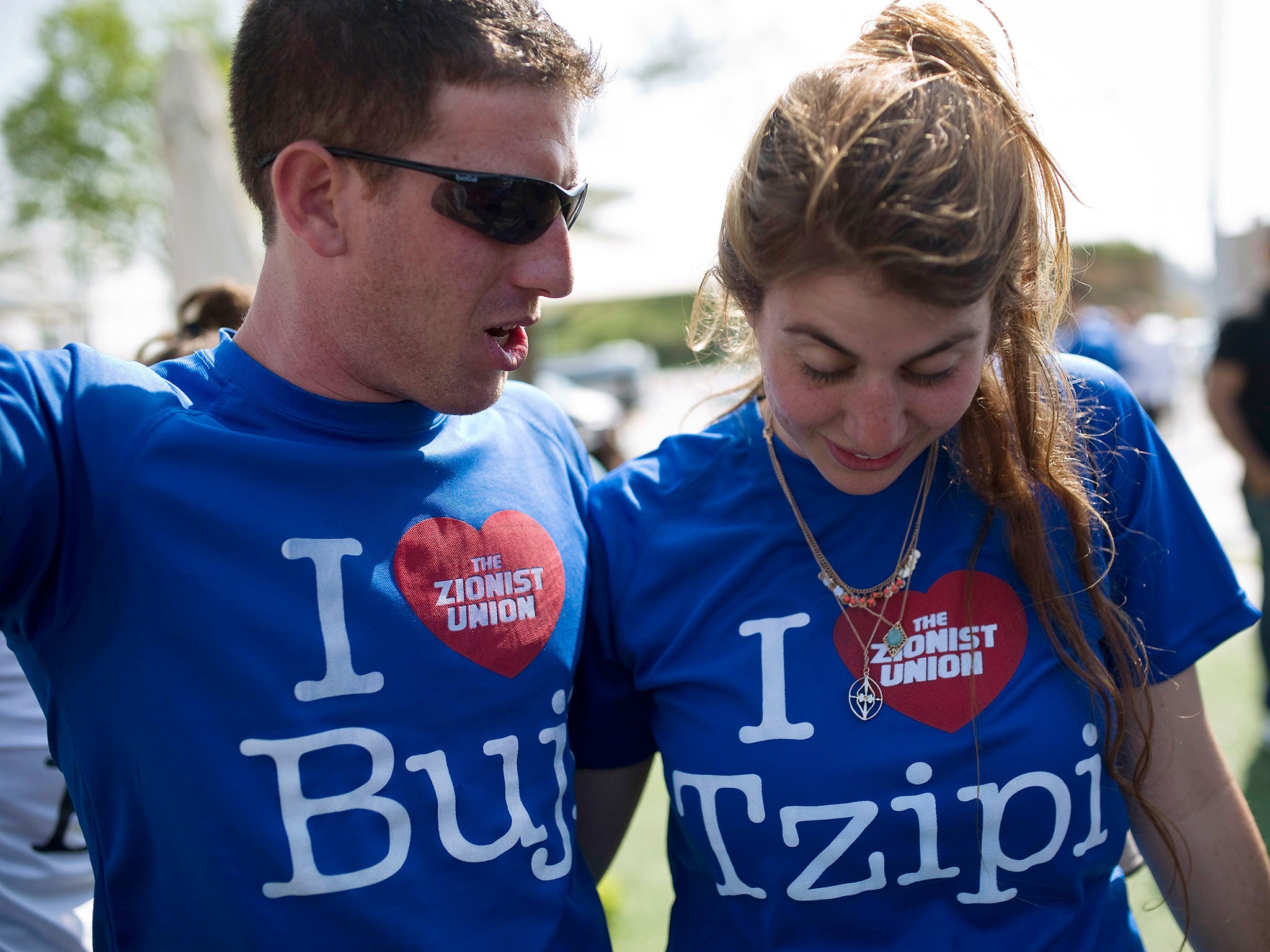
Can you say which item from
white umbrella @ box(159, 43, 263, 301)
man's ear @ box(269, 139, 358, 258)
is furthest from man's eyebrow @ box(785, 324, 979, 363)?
white umbrella @ box(159, 43, 263, 301)

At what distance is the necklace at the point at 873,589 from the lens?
150 centimetres

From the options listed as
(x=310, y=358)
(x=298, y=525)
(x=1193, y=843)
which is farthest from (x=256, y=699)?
(x=1193, y=843)

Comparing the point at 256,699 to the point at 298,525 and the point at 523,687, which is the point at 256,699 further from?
the point at 523,687

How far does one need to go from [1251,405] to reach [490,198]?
411 cm

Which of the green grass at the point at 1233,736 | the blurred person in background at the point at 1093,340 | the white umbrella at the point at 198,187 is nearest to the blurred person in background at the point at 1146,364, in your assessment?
the blurred person in background at the point at 1093,340

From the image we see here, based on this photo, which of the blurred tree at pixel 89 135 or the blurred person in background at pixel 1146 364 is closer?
the blurred person in background at pixel 1146 364

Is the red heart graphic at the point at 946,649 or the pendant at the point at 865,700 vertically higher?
the red heart graphic at the point at 946,649

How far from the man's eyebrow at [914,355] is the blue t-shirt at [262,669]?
0.63 m

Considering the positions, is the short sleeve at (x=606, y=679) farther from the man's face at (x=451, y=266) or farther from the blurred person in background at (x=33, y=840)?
the blurred person in background at (x=33, y=840)

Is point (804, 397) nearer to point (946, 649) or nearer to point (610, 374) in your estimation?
point (946, 649)

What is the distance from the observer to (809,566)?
1.61 m

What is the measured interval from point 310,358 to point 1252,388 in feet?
14.0

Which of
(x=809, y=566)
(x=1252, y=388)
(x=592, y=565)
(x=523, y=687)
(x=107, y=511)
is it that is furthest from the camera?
(x=1252, y=388)

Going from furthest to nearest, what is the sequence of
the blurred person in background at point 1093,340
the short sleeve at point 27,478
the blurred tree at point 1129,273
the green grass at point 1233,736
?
the blurred tree at point 1129,273, the blurred person in background at point 1093,340, the green grass at point 1233,736, the short sleeve at point 27,478
